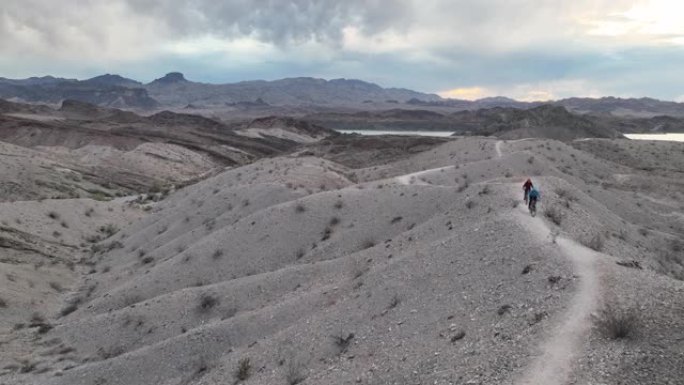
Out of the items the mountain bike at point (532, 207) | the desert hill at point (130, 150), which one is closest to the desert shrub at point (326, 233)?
the mountain bike at point (532, 207)

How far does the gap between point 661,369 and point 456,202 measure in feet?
44.0

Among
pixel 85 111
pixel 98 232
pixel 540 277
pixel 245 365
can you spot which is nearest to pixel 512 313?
pixel 540 277

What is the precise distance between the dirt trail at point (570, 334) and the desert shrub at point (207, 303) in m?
12.1

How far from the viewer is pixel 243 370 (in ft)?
47.5

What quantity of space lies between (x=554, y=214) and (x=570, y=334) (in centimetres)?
893

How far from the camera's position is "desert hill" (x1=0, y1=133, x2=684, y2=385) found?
10688 millimetres

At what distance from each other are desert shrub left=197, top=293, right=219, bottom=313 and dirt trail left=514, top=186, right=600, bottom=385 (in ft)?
39.7

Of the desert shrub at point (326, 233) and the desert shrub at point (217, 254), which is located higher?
the desert shrub at point (326, 233)

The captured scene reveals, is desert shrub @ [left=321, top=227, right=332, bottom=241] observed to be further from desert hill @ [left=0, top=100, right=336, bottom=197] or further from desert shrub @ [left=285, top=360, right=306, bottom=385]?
Result: desert hill @ [left=0, top=100, right=336, bottom=197]

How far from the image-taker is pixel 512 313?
11.9 metres

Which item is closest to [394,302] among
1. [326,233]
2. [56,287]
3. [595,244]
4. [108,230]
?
[595,244]

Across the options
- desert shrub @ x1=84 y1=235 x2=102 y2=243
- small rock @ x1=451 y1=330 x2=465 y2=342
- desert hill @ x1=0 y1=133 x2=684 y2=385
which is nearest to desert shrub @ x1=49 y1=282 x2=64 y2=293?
desert hill @ x1=0 y1=133 x2=684 y2=385

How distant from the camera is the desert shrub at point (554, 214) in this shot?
1828cm

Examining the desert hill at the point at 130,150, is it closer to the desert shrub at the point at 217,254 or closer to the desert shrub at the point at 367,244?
the desert shrub at the point at 217,254
